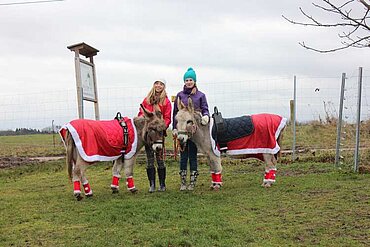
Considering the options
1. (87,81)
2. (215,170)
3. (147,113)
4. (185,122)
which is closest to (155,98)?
(147,113)

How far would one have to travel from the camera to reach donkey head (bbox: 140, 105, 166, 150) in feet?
23.2

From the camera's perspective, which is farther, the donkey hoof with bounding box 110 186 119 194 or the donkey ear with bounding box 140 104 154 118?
the donkey hoof with bounding box 110 186 119 194

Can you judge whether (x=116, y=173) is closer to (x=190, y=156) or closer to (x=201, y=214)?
(x=190, y=156)

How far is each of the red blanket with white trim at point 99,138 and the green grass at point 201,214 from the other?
693 millimetres

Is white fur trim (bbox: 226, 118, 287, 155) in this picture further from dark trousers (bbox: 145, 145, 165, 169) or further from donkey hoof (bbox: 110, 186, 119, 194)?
donkey hoof (bbox: 110, 186, 119, 194)

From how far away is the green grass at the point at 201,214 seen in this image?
4543 millimetres

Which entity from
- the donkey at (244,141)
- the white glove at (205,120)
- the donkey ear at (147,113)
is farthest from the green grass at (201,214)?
the donkey ear at (147,113)

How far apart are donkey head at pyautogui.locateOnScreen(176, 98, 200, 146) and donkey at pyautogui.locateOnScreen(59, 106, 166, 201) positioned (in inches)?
11.1

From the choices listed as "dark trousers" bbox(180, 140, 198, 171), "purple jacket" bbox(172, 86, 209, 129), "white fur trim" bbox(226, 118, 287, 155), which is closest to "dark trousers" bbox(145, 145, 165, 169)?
"dark trousers" bbox(180, 140, 198, 171)

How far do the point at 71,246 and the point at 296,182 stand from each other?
4621 millimetres

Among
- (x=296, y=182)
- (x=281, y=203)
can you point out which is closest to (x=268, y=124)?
(x=296, y=182)

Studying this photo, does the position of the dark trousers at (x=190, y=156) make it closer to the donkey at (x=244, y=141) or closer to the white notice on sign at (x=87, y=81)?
the donkey at (x=244, y=141)

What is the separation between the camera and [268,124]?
7.62 meters

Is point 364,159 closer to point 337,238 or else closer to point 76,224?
point 337,238
